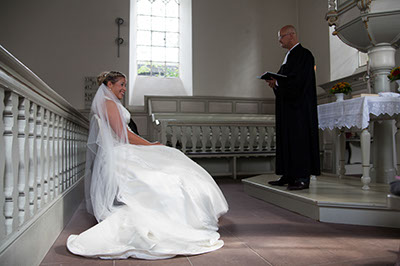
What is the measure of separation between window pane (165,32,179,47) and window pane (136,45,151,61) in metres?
0.51

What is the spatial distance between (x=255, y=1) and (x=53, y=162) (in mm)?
6928

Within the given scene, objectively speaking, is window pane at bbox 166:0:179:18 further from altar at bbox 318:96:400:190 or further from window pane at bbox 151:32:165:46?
altar at bbox 318:96:400:190

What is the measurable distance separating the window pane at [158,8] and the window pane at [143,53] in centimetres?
87

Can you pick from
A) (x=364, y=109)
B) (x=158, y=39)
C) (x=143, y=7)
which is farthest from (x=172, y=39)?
(x=364, y=109)

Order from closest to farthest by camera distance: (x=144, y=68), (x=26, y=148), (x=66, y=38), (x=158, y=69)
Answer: (x=26, y=148)
(x=66, y=38)
(x=144, y=68)
(x=158, y=69)

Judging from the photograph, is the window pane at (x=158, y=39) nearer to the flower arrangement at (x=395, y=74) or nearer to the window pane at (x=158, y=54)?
the window pane at (x=158, y=54)

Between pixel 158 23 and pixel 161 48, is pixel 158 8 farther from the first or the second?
pixel 161 48

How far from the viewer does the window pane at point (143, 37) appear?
768cm

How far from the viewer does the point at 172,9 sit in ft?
26.0

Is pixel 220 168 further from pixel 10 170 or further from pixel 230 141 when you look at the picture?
pixel 10 170

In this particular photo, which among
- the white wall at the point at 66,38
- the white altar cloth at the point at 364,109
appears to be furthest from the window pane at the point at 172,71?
the white altar cloth at the point at 364,109

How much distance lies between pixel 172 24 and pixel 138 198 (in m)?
6.63

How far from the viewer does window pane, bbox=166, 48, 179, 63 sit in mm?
7887

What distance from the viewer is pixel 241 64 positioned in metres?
7.57
